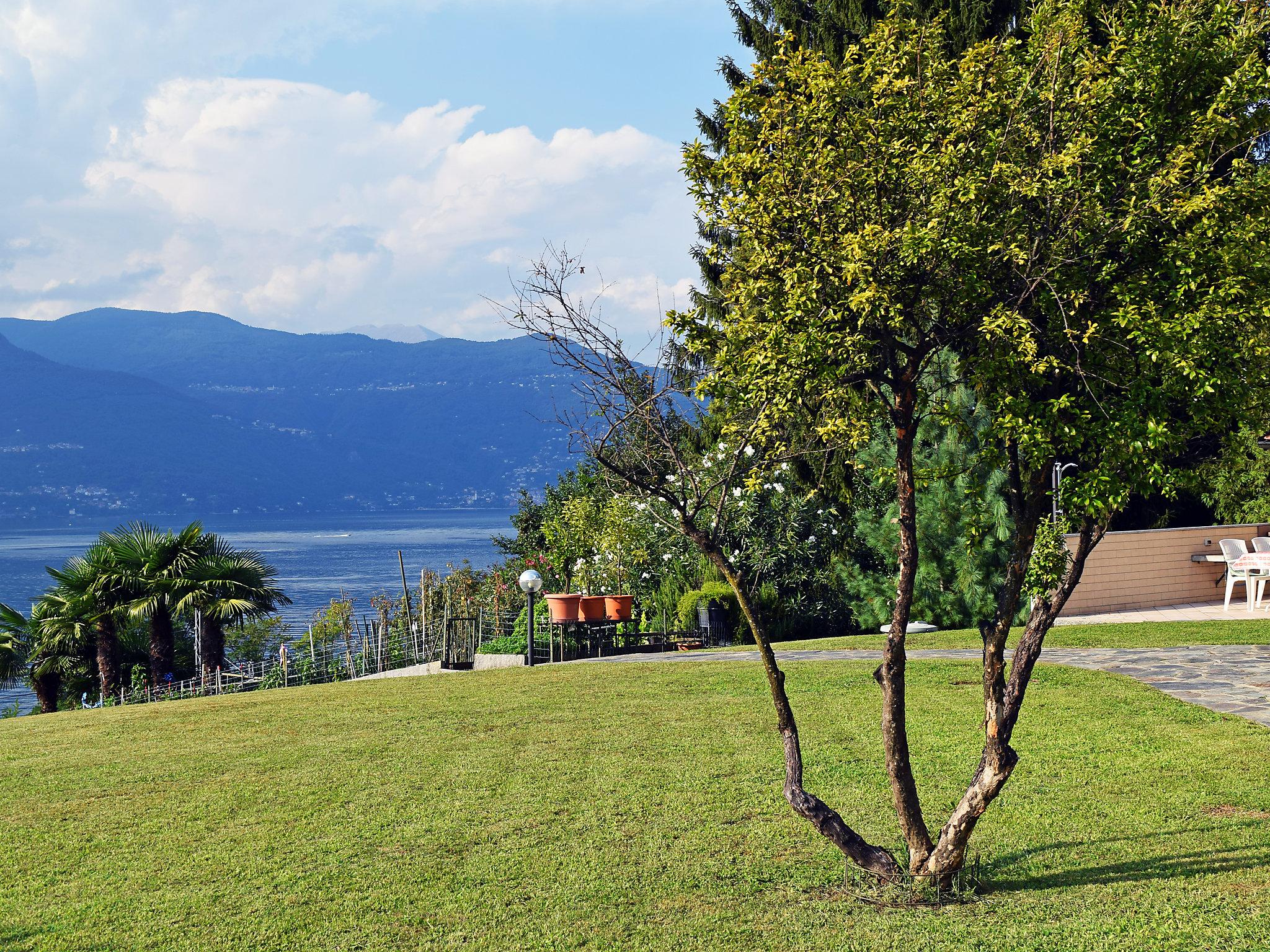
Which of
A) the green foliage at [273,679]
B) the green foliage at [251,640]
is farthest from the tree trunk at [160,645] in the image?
the green foliage at [251,640]

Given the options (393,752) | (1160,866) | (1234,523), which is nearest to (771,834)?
(1160,866)

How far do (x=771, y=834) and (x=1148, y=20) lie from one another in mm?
4457

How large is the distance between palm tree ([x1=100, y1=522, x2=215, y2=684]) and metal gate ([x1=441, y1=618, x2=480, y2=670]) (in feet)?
14.0

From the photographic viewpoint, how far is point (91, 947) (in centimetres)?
445

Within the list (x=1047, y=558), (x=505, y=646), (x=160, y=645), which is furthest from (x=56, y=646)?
(x=1047, y=558)

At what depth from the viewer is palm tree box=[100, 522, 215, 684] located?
17312 millimetres

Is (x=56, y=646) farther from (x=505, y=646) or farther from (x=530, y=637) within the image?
(x=530, y=637)

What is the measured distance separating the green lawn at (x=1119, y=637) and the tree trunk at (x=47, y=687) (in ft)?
42.9

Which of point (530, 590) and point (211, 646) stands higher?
point (530, 590)

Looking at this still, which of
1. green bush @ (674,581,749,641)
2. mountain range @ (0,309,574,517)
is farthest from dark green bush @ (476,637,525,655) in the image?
mountain range @ (0,309,574,517)

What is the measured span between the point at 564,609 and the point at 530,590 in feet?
5.75

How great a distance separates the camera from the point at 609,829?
235 inches

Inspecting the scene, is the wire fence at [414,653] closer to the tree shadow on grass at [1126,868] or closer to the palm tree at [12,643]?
the palm tree at [12,643]

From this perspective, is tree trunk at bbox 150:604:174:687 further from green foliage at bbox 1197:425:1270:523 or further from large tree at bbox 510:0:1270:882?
green foliage at bbox 1197:425:1270:523
